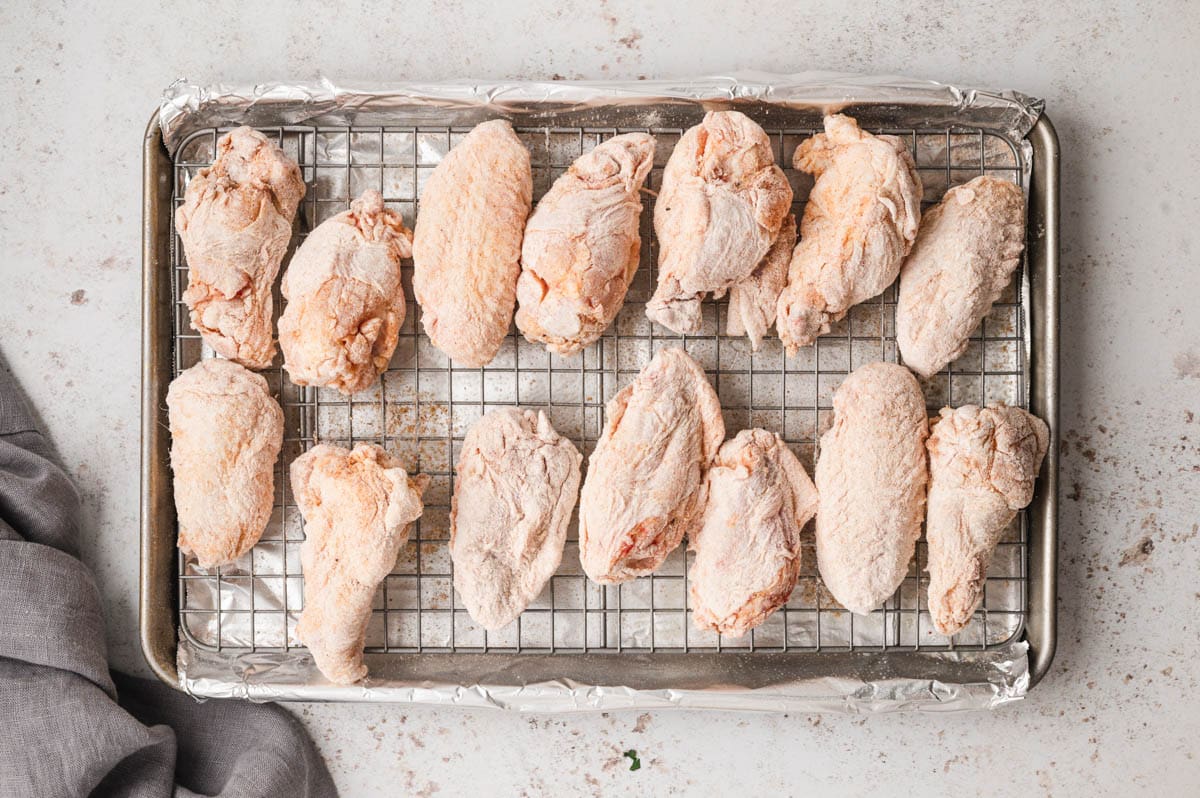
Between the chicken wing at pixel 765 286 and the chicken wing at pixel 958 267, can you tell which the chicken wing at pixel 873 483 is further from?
the chicken wing at pixel 765 286

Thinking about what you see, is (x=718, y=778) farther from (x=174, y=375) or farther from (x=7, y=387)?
(x=7, y=387)

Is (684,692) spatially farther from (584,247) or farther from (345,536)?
(584,247)

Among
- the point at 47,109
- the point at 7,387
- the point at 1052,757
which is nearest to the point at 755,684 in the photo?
the point at 1052,757

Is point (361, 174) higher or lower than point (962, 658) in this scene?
higher

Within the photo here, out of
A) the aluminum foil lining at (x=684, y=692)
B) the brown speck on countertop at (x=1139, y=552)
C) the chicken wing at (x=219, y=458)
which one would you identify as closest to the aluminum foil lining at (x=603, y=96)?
the chicken wing at (x=219, y=458)

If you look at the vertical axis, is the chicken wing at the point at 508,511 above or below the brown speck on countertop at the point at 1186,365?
below
